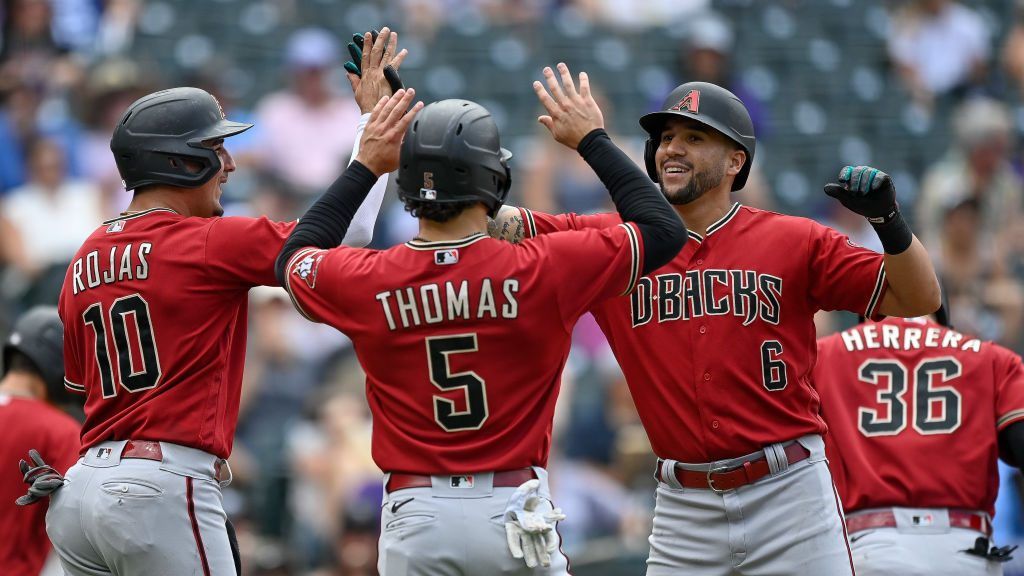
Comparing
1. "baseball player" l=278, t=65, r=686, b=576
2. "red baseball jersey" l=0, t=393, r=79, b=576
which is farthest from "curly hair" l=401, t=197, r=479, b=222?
"red baseball jersey" l=0, t=393, r=79, b=576

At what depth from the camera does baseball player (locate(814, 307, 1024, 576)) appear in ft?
19.7

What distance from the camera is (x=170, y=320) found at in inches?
199

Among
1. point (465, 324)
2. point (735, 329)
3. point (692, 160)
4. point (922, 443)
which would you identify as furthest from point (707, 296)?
point (922, 443)

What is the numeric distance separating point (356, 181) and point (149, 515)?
1.30 meters

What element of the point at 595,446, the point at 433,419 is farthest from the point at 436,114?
the point at 595,446

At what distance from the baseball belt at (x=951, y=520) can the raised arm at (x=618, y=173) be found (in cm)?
191

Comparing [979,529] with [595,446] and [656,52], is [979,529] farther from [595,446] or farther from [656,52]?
[656,52]

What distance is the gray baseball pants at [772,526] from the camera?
5262 millimetres

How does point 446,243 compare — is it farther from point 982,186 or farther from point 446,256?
point 982,186

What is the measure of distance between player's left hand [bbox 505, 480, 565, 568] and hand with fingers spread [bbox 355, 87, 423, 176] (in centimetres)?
120

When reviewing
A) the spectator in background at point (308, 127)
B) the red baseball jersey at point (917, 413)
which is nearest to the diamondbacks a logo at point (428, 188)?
the red baseball jersey at point (917, 413)

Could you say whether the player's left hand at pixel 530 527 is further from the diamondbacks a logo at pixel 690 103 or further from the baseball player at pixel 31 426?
the baseball player at pixel 31 426

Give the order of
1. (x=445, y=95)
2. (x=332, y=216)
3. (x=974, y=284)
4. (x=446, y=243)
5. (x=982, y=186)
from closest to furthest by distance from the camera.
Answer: (x=446, y=243)
(x=332, y=216)
(x=974, y=284)
(x=982, y=186)
(x=445, y=95)

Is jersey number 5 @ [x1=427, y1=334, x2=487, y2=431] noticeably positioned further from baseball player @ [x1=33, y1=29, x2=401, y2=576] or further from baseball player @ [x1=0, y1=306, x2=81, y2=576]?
baseball player @ [x1=0, y1=306, x2=81, y2=576]
